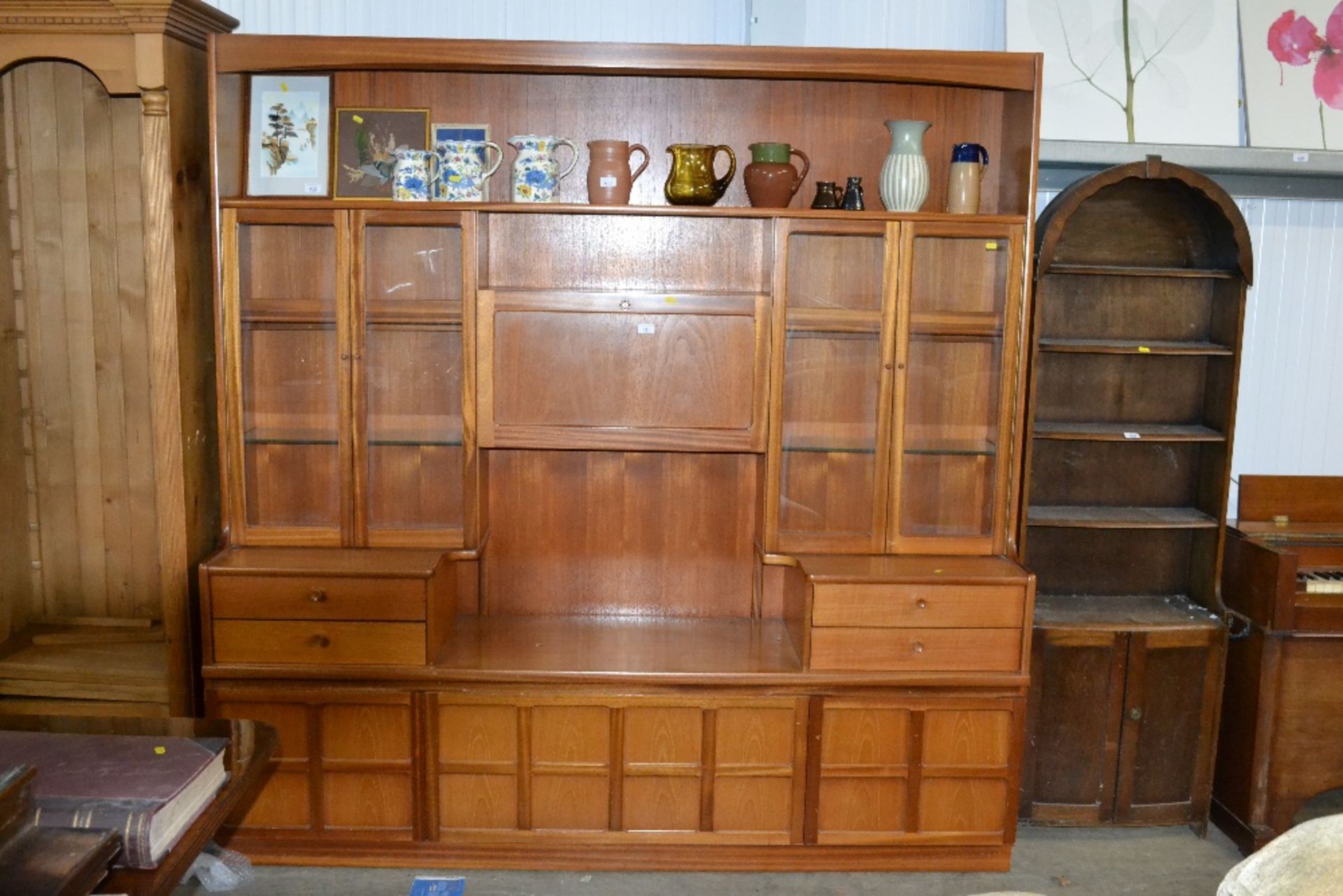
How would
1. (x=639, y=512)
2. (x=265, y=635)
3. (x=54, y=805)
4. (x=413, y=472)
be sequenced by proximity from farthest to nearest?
(x=639, y=512) < (x=413, y=472) < (x=265, y=635) < (x=54, y=805)

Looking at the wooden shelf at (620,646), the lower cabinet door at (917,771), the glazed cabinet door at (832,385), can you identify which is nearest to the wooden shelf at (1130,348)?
the glazed cabinet door at (832,385)

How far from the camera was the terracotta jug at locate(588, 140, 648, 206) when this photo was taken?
2.80 meters

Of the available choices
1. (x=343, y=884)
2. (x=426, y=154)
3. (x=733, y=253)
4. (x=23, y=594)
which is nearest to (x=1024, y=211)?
(x=733, y=253)

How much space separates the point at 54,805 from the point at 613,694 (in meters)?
1.70

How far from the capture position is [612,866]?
9.37 feet

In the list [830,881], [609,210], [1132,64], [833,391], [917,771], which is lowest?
[830,881]

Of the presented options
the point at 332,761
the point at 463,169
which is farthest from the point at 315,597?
the point at 463,169

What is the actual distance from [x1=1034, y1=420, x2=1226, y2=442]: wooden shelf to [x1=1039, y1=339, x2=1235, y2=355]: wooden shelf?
0.70ft

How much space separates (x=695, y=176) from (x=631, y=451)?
2.44ft

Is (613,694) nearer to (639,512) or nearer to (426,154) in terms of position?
(639,512)

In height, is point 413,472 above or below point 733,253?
below

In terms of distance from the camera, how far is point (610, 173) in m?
2.80

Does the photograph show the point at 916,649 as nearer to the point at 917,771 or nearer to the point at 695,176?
the point at 917,771

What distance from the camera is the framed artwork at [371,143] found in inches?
114
